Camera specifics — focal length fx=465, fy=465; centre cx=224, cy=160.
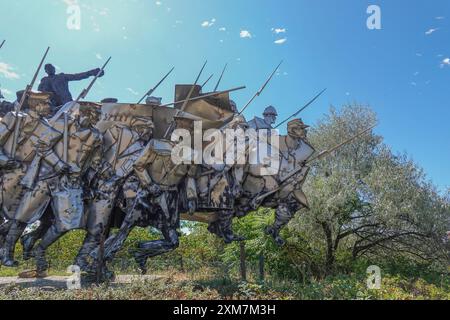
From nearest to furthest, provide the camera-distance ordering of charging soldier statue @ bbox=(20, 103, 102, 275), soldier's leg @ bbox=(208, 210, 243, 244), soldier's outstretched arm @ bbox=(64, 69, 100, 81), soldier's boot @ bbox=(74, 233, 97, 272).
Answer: charging soldier statue @ bbox=(20, 103, 102, 275) < soldier's boot @ bbox=(74, 233, 97, 272) < soldier's leg @ bbox=(208, 210, 243, 244) < soldier's outstretched arm @ bbox=(64, 69, 100, 81)

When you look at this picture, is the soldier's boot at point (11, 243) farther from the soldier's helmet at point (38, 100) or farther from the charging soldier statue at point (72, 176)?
the soldier's helmet at point (38, 100)

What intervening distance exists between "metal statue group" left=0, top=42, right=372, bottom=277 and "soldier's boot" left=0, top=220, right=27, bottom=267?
0.02 m

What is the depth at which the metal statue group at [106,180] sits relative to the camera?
829 cm

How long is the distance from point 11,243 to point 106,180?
1.95 meters

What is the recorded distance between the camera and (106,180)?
8719 mm

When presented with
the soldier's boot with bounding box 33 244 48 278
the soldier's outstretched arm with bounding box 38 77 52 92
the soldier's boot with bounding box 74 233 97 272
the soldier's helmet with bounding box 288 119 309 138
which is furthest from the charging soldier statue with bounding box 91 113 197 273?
the soldier's outstretched arm with bounding box 38 77 52 92

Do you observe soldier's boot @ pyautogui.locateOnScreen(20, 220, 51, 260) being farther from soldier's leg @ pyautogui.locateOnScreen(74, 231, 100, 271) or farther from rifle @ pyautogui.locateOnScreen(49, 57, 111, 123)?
rifle @ pyautogui.locateOnScreen(49, 57, 111, 123)

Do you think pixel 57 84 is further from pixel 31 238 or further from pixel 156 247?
pixel 156 247

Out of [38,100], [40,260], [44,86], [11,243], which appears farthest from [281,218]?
[44,86]

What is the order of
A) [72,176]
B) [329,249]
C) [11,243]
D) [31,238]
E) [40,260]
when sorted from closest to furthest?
1. [11,243]
2. [72,176]
3. [40,260]
4. [31,238]
5. [329,249]

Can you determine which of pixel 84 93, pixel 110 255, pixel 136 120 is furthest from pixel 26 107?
pixel 110 255

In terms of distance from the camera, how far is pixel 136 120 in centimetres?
918

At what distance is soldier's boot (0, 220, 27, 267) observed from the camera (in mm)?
8023
